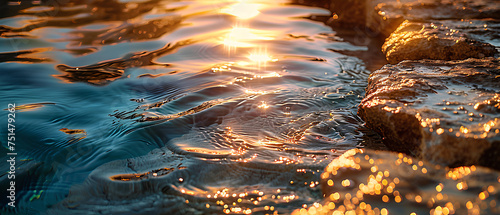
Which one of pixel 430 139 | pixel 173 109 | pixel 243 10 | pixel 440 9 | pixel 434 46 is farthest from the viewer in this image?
pixel 243 10

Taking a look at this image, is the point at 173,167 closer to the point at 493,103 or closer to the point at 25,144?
the point at 25,144

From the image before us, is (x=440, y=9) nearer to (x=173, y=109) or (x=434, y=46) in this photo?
(x=434, y=46)

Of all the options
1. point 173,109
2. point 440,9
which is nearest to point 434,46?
point 440,9

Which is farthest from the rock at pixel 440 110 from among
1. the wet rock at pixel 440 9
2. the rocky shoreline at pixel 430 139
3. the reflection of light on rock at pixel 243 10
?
the reflection of light on rock at pixel 243 10

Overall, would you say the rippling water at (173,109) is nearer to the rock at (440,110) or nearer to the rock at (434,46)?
the rock at (440,110)

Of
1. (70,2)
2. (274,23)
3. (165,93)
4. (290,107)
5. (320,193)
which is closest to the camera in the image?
(320,193)

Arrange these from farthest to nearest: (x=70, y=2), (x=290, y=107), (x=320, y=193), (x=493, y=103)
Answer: (x=70, y=2), (x=290, y=107), (x=493, y=103), (x=320, y=193)

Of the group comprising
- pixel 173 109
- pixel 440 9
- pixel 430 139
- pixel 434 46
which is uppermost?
pixel 440 9

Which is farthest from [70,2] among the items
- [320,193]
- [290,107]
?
[320,193]
